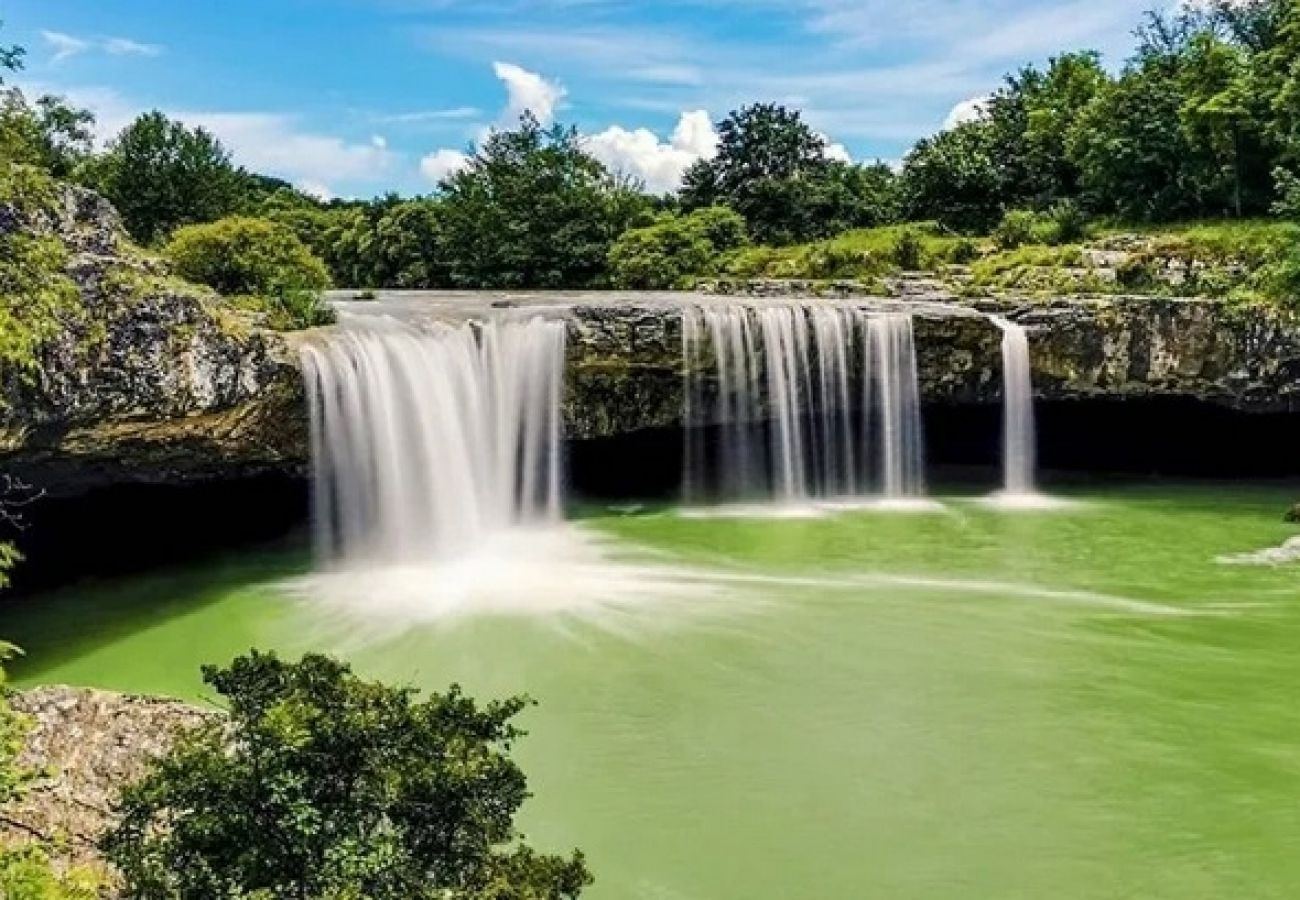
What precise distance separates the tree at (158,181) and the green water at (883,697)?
747 cm

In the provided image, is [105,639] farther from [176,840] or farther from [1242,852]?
[1242,852]

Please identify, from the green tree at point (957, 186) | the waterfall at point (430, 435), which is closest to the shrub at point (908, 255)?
the green tree at point (957, 186)

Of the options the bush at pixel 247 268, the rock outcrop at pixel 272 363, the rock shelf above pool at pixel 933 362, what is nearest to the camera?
the rock outcrop at pixel 272 363

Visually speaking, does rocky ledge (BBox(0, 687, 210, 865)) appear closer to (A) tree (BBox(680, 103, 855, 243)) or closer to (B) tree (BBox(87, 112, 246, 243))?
(B) tree (BBox(87, 112, 246, 243))

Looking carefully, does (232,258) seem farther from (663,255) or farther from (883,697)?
(663,255)

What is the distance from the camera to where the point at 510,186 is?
114 feet

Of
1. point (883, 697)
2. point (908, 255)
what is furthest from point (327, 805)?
point (908, 255)

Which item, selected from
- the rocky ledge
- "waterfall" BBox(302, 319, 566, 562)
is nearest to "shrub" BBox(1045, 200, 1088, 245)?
"waterfall" BBox(302, 319, 566, 562)

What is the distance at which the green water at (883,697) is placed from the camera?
23.6ft

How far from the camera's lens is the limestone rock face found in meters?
11.0

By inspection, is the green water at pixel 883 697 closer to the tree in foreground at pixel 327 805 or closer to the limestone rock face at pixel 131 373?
the limestone rock face at pixel 131 373

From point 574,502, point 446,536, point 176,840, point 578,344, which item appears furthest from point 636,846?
point 574,502

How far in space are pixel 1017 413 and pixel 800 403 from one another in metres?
3.49

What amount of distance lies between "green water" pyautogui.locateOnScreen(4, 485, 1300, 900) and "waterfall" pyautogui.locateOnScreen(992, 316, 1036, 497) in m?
3.25
